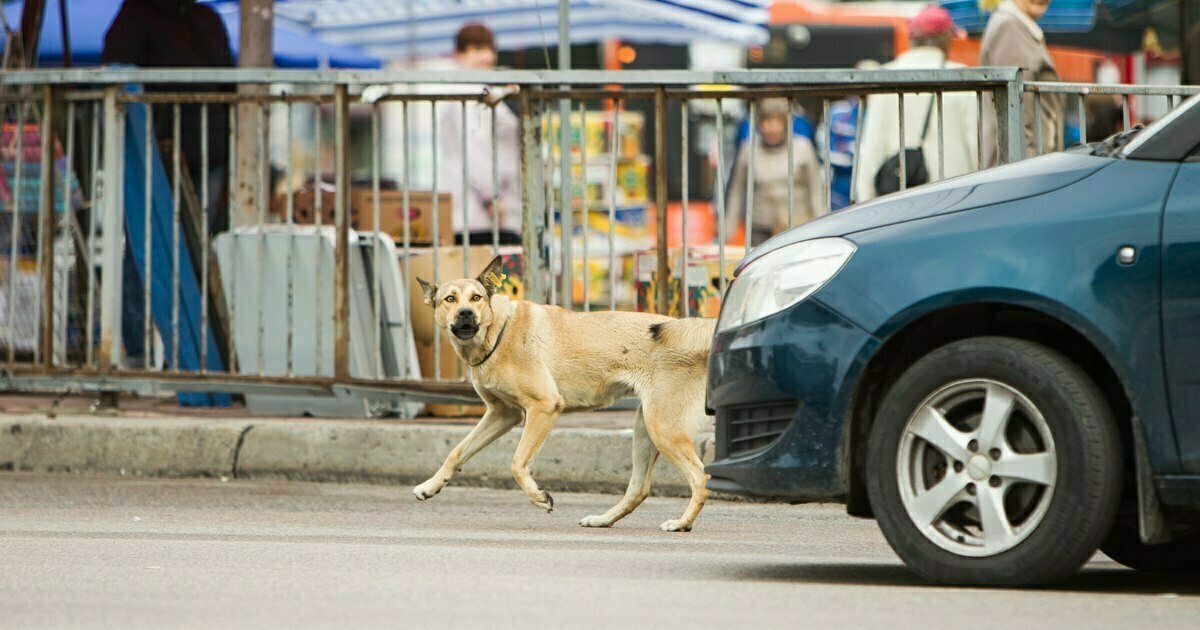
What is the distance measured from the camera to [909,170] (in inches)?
390

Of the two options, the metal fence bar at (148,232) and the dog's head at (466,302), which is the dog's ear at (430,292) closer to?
the dog's head at (466,302)

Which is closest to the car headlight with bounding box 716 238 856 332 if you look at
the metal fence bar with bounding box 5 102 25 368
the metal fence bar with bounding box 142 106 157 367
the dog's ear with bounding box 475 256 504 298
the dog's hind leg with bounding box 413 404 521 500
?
the dog's ear with bounding box 475 256 504 298

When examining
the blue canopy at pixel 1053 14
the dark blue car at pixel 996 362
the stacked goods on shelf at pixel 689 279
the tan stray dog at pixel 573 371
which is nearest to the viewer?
the dark blue car at pixel 996 362

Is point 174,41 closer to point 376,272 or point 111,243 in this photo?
point 111,243

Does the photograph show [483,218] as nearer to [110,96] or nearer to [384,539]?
[110,96]

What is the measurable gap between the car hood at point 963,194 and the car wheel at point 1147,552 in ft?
3.93

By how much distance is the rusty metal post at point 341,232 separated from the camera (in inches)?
349

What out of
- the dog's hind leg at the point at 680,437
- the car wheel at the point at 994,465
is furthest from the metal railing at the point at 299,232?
the car wheel at the point at 994,465

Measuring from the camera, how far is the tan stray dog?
711cm

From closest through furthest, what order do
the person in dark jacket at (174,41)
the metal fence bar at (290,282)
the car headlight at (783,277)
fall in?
the car headlight at (783,277), the metal fence bar at (290,282), the person in dark jacket at (174,41)

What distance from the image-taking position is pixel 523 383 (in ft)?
24.4

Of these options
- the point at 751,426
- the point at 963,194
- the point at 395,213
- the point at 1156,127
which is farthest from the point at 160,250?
the point at 1156,127

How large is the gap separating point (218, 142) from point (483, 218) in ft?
5.67

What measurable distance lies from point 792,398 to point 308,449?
4.09 metres
